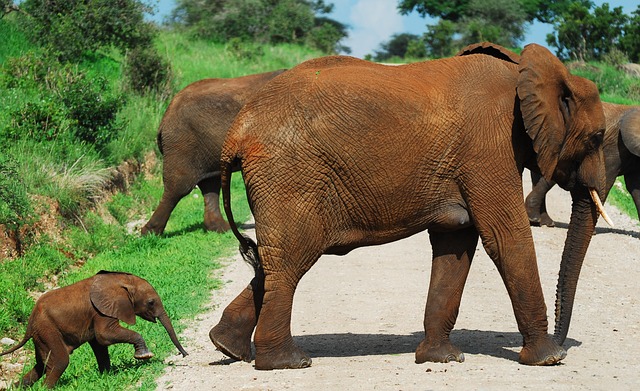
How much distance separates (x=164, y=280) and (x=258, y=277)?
374cm

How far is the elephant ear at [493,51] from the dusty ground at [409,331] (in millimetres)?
2380

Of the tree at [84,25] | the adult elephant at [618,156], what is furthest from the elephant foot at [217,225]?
the tree at [84,25]

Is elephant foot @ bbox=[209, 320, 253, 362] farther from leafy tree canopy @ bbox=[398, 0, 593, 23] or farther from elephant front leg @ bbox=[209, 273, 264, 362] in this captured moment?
leafy tree canopy @ bbox=[398, 0, 593, 23]

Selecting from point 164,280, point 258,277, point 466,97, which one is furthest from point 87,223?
point 466,97

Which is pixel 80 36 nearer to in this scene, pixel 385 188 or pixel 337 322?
pixel 337 322

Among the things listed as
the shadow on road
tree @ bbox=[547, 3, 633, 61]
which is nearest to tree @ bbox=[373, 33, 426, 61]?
tree @ bbox=[547, 3, 633, 61]

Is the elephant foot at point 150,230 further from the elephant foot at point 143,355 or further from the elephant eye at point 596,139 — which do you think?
the elephant eye at point 596,139

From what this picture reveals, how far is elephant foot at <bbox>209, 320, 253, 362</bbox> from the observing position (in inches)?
317

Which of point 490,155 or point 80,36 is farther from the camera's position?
point 80,36

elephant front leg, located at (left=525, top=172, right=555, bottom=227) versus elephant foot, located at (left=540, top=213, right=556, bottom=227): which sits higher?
elephant front leg, located at (left=525, top=172, right=555, bottom=227)

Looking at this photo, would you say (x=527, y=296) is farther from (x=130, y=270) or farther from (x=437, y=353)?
(x=130, y=270)

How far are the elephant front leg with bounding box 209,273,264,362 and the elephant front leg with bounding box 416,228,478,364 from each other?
132 centimetres

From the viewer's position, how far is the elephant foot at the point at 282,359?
7.73 m

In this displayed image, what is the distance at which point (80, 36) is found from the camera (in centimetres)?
2355
